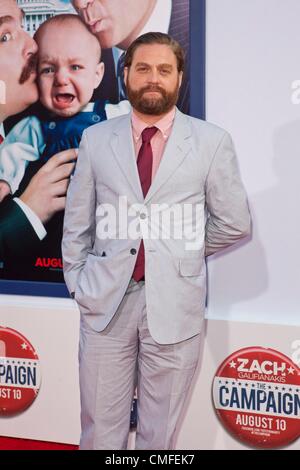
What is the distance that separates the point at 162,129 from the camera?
7.36 feet

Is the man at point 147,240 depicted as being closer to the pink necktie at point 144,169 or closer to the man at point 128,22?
the pink necktie at point 144,169

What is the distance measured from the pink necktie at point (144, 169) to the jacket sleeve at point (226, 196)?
0.22m

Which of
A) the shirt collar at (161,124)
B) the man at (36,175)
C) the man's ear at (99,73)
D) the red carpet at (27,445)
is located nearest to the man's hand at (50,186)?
the man at (36,175)

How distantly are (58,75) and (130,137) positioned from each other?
2.61 feet

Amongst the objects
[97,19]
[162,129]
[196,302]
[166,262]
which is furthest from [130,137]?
[97,19]

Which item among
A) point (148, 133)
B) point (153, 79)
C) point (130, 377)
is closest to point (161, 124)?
point (148, 133)

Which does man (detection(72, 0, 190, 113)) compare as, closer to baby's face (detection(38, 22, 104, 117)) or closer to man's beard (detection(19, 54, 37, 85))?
baby's face (detection(38, 22, 104, 117))

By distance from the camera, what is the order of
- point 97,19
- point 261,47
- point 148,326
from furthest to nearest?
point 97,19 < point 261,47 < point 148,326

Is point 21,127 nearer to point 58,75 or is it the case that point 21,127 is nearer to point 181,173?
point 58,75

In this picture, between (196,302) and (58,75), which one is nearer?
(196,302)

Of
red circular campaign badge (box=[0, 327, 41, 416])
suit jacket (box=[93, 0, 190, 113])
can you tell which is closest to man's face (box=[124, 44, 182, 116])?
suit jacket (box=[93, 0, 190, 113])

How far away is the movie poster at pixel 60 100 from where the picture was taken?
2.69 metres

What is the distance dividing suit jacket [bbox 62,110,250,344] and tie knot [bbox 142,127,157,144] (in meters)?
0.05

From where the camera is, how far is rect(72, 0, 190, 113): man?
263 cm
